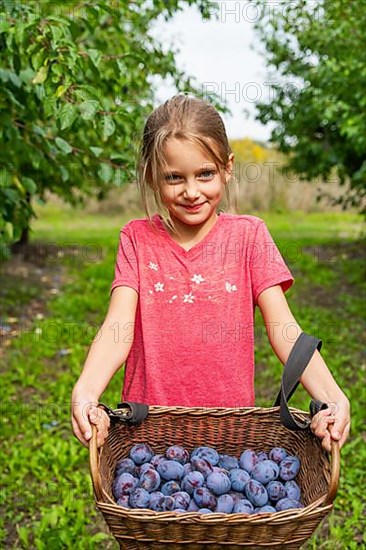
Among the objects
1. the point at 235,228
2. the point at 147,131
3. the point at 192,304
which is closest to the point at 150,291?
the point at 192,304

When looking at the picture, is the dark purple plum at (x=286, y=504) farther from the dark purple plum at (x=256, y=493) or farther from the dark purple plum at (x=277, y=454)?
the dark purple plum at (x=277, y=454)

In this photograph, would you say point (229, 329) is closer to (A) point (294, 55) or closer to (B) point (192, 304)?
(B) point (192, 304)

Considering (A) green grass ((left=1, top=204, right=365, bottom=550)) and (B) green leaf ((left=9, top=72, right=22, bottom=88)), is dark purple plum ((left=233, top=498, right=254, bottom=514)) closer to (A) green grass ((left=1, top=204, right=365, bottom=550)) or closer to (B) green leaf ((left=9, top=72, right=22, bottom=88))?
(A) green grass ((left=1, top=204, right=365, bottom=550))

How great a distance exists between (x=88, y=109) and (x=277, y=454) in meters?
1.45

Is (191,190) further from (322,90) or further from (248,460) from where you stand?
(322,90)

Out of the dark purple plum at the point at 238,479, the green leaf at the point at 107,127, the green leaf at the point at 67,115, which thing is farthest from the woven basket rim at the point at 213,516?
the green leaf at the point at 107,127

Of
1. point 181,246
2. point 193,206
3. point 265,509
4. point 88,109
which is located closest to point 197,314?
point 181,246

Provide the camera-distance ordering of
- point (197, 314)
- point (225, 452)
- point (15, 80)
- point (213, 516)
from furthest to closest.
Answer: point (15, 80)
point (197, 314)
point (225, 452)
point (213, 516)

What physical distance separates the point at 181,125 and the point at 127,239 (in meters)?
0.37

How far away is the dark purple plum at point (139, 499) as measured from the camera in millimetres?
1681

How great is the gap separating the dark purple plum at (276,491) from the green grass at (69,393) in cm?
166

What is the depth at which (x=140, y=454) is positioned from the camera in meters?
1.88

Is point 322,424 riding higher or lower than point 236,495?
higher

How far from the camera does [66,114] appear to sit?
2764 mm
